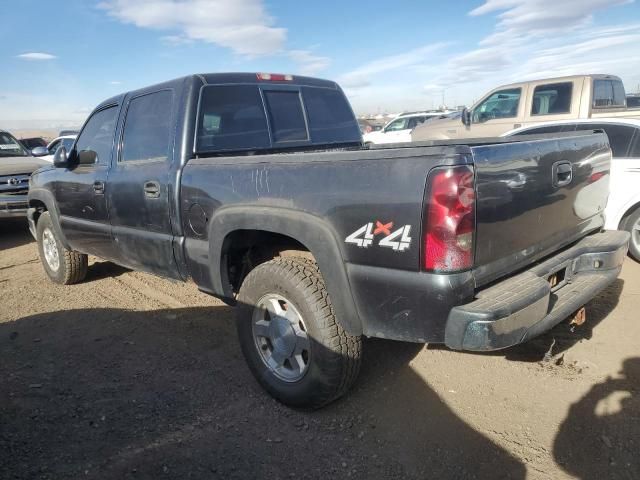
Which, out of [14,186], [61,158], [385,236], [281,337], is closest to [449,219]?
[385,236]

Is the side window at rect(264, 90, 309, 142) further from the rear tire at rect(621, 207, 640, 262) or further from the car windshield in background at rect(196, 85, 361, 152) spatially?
the rear tire at rect(621, 207, 640, 262)

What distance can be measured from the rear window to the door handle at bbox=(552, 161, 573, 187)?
6413 mm

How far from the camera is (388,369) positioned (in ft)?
10.9

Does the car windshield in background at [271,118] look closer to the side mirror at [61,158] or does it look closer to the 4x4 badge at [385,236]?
the 4x4 badge at [385,236]

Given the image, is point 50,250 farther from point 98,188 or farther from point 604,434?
point 604,434

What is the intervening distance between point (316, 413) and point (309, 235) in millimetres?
1105

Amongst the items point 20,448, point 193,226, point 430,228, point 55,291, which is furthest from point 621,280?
point 55,291

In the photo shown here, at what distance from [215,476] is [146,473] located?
0.34m

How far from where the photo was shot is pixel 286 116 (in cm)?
395

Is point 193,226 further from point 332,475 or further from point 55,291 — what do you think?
point 55,291

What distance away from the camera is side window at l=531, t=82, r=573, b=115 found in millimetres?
8211

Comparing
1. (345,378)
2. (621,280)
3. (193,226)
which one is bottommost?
(621,280)

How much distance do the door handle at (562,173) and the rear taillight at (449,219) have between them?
799mm

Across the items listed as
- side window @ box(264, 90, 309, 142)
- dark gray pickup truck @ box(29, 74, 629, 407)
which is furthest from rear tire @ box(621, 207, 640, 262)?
side window @ box(264, 90, 309, 142)
